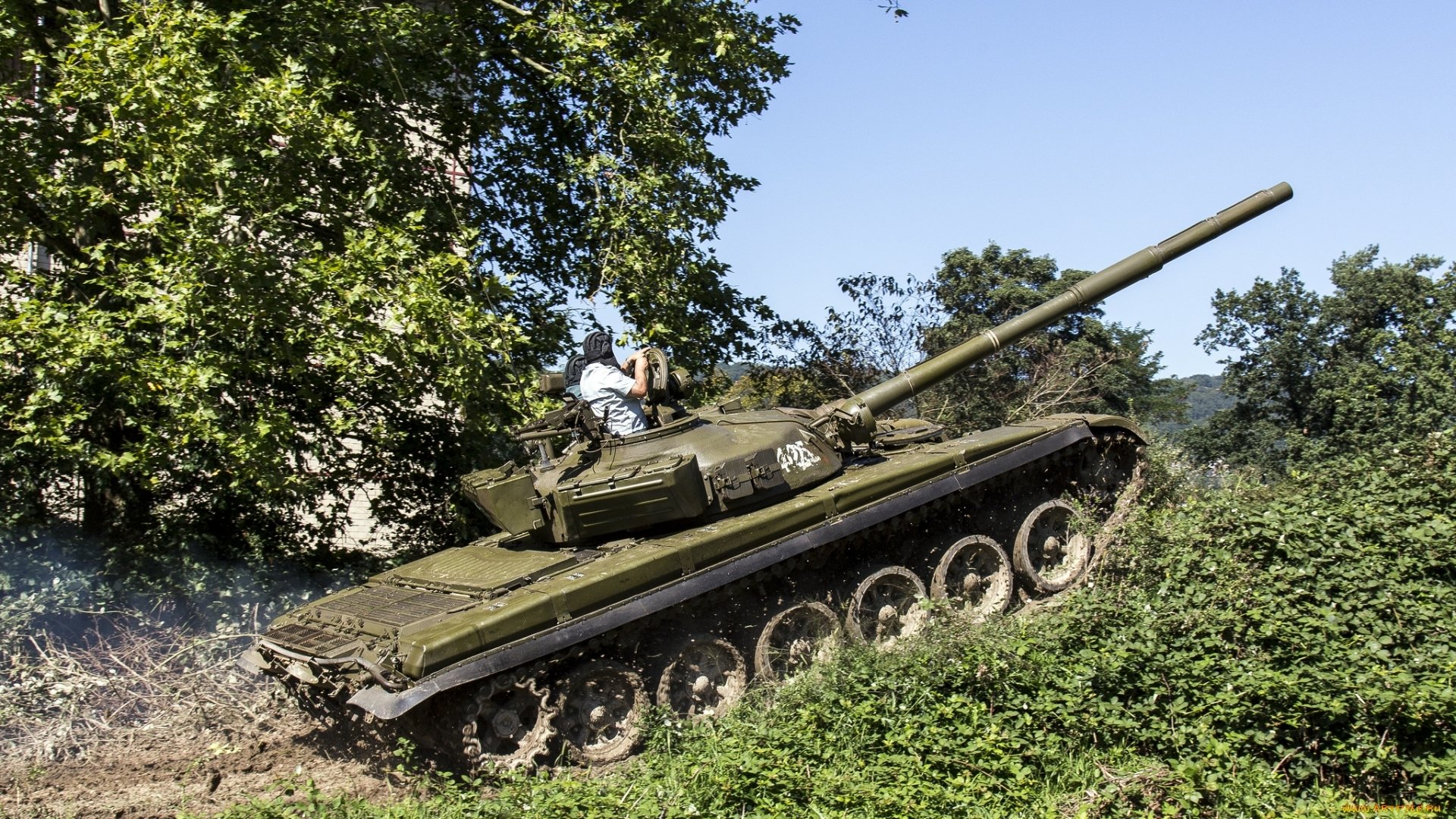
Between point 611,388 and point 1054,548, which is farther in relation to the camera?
point 1054,548

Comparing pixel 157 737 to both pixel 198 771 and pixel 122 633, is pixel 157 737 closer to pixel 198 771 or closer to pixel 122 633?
pixel 198 771

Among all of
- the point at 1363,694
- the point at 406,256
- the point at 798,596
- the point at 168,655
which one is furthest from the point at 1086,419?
the point at 168,655

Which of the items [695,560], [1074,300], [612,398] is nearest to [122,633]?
[612,398]

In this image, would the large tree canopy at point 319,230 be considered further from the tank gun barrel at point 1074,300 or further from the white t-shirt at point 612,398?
the tank gun barrel at point 1074,300

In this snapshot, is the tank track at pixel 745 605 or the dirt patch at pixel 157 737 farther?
the dirt patch at pixel 157 737

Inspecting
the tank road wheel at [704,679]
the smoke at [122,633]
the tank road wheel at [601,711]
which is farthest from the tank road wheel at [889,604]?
the smoke at [122,633]

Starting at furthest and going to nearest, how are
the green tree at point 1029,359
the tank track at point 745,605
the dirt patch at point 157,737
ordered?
the green tree at point 1029,359 → the dirt patch at point 157,737 → the tank track at point 745,605

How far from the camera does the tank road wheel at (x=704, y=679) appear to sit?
8016 mm

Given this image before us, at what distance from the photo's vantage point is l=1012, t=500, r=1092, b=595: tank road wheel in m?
9.71

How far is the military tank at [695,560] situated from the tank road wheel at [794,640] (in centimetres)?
2

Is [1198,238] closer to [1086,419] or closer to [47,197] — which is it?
[1086,419]

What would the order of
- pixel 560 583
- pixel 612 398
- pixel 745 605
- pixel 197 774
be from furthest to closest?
1. pixel 612 398
2. pixel 745 605
3. pixel 197 774
4. pixel 560 583

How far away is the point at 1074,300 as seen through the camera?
409 inches

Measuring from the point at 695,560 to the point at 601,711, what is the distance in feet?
3.77
